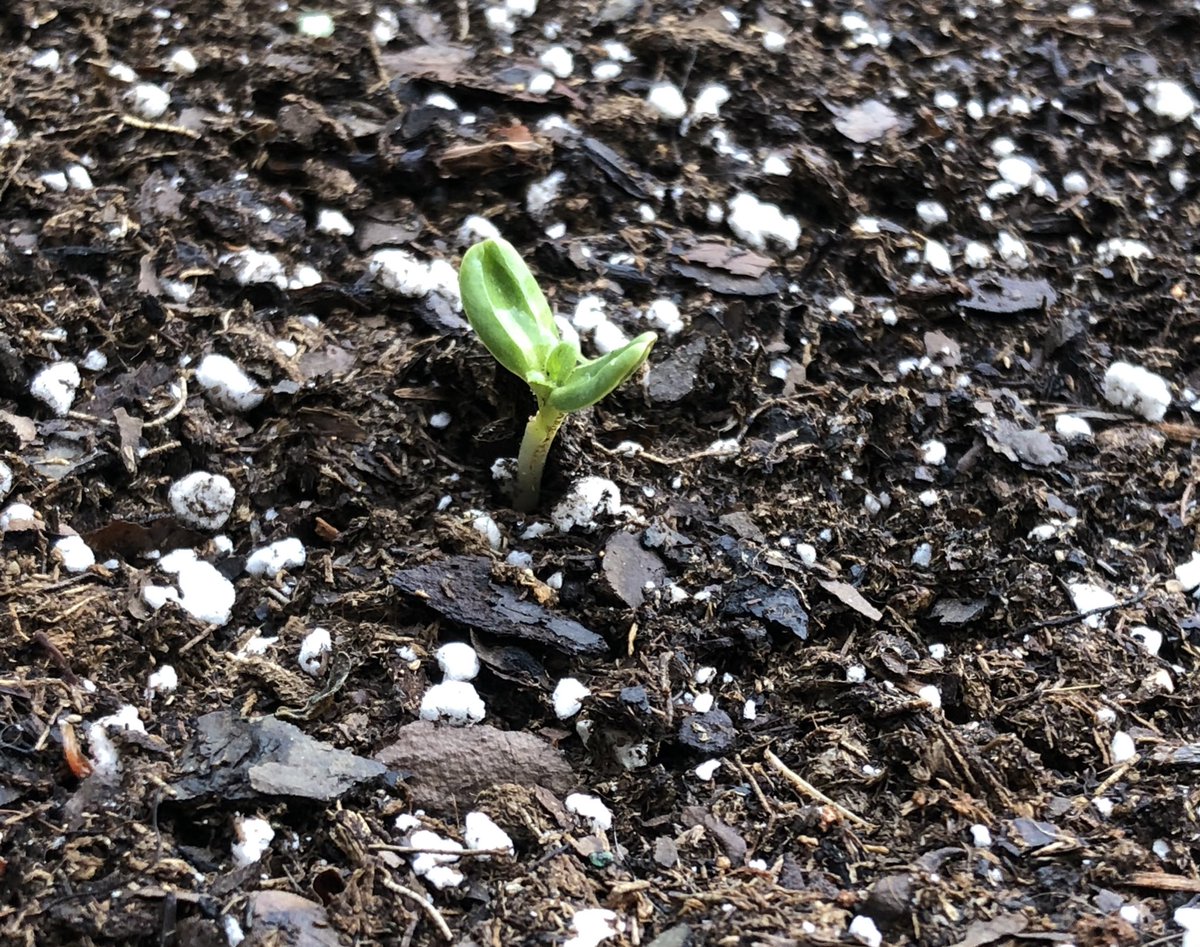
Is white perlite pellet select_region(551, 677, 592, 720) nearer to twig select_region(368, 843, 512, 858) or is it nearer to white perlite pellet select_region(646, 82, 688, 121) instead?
twig select_region(368, 843, 512, 858)

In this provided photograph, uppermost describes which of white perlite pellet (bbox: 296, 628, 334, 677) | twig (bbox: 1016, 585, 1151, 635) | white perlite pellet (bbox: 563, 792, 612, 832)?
twig (bbox: 1016, 585, 1151, 635)

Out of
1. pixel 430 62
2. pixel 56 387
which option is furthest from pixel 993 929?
pixel 430 62

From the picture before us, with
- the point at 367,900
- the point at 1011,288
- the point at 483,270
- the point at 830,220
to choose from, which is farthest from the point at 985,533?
the point at 367,900

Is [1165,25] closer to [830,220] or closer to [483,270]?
[830,220]

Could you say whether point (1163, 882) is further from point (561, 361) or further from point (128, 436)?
point (128, 436)

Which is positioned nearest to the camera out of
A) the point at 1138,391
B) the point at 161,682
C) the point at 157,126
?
the point at 161,682

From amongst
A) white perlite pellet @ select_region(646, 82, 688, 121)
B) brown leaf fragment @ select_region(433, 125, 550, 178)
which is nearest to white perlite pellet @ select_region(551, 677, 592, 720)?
brown leaf fragment @ select_region(433, 125, 550, 178)

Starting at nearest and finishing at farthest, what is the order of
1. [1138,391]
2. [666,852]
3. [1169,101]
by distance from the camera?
[666,852] → [1138,391] → [1169,101]
